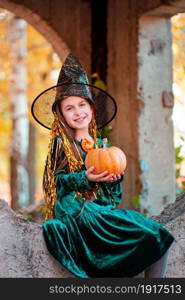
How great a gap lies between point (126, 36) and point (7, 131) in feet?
24.2

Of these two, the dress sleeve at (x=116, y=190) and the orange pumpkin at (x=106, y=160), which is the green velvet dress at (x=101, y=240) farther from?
the dress sleeve at (x=116, y=190)

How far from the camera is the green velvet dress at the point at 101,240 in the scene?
14.3 ft

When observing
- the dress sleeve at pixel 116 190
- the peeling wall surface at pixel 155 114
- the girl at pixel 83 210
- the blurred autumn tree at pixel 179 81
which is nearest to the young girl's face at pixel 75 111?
the girl at pixel 83 210

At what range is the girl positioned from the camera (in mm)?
4375

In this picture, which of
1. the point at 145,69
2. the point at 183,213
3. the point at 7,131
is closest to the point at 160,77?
the point at 145,69

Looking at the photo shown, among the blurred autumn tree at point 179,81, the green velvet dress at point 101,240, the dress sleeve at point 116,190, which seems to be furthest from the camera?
the blurred autumn tree at point 179,81

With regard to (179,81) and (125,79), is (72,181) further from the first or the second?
(179,81)

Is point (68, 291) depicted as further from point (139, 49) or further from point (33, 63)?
point (33, 63)

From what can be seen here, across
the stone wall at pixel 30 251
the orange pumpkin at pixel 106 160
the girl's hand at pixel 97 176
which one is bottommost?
the stone wall at pixel 30 251

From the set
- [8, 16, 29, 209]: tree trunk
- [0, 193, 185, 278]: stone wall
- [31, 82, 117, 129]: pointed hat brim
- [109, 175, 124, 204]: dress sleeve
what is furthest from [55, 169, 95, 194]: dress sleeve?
[8, 16, 29, 209]: tree trunk

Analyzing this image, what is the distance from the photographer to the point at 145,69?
773 centimetres

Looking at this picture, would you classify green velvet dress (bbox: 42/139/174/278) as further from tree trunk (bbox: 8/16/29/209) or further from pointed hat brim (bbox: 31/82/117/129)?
tree trunk (bbox: 8/16/29/209)

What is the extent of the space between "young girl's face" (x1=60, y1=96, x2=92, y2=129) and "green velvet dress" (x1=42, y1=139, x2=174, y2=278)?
0.44 metres

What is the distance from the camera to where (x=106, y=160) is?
14.5ft
